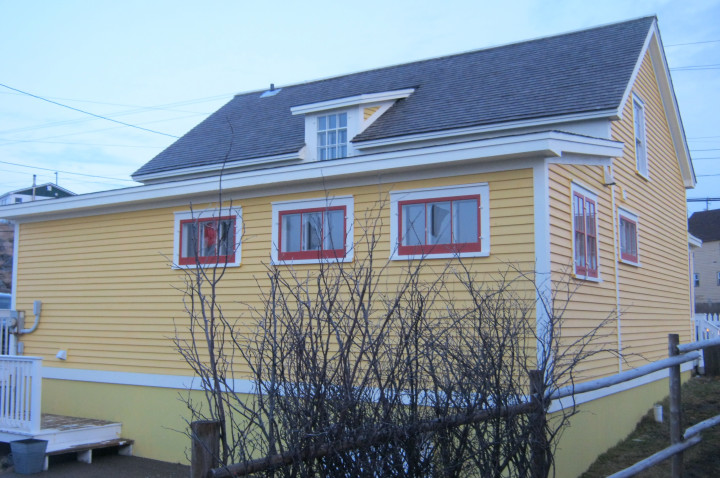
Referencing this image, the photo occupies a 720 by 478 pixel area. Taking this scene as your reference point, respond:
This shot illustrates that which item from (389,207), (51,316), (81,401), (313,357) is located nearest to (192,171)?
(51,316)

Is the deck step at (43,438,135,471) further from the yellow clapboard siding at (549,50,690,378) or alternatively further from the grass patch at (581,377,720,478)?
the yellow clapboard siding at (549,50,690,378)

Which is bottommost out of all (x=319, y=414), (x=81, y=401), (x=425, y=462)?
(x=81, y=401)

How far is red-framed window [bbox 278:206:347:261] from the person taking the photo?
31.5ft

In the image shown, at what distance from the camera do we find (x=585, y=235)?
30.4ft

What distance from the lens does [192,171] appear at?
14.5 m

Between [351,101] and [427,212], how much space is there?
463 centimetres

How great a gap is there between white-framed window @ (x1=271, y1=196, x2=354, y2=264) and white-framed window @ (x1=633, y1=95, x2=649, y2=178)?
6065mm

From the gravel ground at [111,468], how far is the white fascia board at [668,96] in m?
9.59

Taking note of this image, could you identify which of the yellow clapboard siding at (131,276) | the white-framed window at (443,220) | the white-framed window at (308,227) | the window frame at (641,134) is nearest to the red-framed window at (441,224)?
the white-framed window at (443,220)

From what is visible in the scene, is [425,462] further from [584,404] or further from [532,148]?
[584,404]

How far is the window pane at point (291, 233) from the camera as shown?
9.99m

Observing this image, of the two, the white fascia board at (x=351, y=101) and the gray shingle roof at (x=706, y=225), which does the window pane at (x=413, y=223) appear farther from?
the gray shingle roof at (x=706, y=225)

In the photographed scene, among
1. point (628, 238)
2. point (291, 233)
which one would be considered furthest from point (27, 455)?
point (628, 238)

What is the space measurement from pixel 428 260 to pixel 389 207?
96cm
